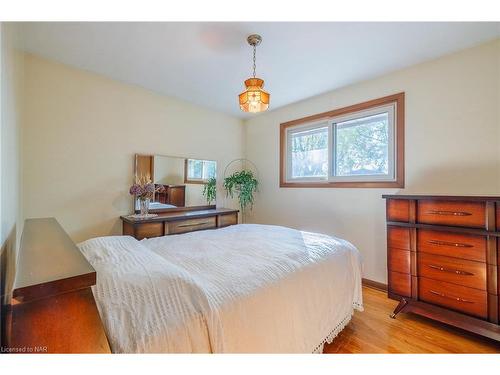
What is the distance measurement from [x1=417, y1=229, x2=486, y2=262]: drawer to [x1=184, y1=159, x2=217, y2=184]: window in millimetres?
2773

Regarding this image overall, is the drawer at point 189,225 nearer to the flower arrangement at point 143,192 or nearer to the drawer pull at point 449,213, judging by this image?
the flower arrangement at point 143,192

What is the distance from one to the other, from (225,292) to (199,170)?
2692 mm

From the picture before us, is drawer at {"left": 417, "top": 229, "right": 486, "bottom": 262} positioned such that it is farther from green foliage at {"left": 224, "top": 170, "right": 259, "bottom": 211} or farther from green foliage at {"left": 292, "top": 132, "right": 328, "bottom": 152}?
green foliage at {"left": 224, "top": 170, "right": 259, "bottom": 211}

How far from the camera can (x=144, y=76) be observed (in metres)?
2.57

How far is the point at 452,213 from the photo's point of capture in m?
1.73

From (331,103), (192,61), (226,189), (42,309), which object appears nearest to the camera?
(42,309)

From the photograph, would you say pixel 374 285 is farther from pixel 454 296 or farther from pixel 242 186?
pixel 242 186

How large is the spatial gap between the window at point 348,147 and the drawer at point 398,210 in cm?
53

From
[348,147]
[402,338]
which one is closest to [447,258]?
[402,338]

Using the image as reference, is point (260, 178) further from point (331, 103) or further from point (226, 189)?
point (331, 103)
